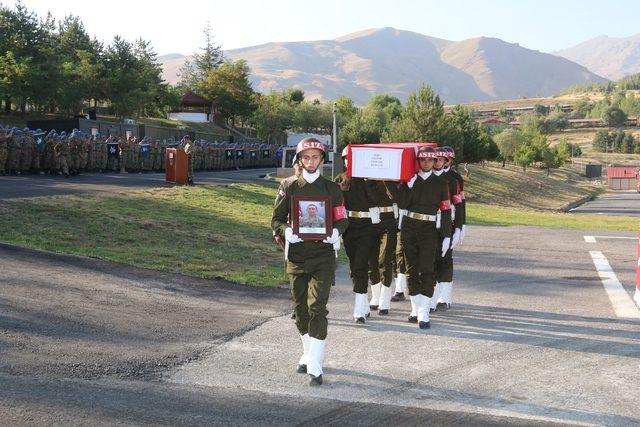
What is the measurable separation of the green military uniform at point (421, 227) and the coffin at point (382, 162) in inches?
10.1

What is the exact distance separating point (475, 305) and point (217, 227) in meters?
9.19

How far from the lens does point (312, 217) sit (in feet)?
25.6

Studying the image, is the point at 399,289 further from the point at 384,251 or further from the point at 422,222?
the point at 422,222

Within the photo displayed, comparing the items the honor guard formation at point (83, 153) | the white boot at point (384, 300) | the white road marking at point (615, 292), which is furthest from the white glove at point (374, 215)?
the honor guard formation at point (83, 153)

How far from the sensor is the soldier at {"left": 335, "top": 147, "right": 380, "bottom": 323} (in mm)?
10141

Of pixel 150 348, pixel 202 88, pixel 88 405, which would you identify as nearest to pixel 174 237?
pixel 150 348

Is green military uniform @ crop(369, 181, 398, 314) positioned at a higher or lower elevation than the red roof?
higher

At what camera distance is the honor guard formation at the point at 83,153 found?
2764cm

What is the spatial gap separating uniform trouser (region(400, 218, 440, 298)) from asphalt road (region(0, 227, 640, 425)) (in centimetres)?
65

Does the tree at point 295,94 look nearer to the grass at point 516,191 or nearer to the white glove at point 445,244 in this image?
the grass at point 516,191

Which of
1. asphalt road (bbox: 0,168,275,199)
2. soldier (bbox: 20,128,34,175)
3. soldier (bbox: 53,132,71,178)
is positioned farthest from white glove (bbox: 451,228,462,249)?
soldier (bbox: 20,128,34,175)

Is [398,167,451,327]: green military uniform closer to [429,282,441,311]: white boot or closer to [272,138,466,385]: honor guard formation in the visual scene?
[272,138,466,385]: honor guard formation

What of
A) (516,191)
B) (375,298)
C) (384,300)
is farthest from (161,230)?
(516,191)

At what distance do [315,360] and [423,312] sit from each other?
9.44 ft
